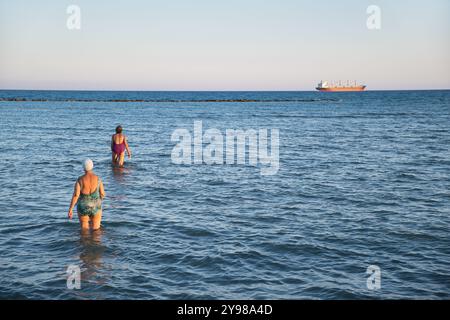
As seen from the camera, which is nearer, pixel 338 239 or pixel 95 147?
pixel 338 239

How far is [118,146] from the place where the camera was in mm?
21375

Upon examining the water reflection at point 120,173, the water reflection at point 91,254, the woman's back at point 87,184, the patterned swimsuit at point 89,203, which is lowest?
the water reflection at point 91,254

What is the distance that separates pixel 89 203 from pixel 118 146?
10553mm

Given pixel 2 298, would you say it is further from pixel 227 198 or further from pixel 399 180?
pixel 399 180

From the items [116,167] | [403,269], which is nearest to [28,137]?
[116,167]

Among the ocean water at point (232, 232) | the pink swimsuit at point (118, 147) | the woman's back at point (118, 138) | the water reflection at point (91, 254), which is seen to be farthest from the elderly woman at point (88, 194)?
the pink swimsuit at point (118, 147)

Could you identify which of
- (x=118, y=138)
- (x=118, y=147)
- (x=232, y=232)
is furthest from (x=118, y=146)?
(x=232, y=232)

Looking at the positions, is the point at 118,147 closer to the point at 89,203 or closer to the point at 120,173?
the point at 120,173

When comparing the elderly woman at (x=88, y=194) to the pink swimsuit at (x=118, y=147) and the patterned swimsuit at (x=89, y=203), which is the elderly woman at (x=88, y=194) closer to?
the patterned swimsuit at (x=89, y=203)

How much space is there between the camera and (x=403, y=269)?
9805mm

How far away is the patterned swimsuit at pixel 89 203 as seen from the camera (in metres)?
11.0

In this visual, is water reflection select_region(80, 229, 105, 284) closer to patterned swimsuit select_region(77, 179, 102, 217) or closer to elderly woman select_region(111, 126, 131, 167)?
patterned swimsuit select_region(77, 179, 102, 217)

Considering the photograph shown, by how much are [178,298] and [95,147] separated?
24173mm

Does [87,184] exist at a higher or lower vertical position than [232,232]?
higher
